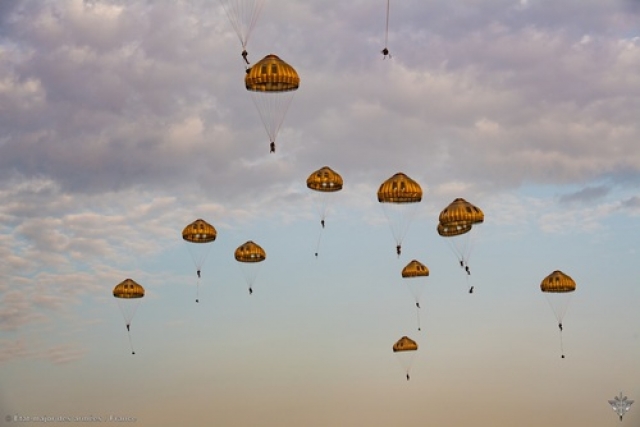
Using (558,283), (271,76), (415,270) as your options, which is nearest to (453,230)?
(415,270)

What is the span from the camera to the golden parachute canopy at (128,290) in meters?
100

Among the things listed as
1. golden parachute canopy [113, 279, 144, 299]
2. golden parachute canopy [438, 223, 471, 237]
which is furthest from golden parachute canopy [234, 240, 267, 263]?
golden parachute canopy [438, 223, 471, 237]

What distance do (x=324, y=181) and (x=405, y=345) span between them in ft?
83.5

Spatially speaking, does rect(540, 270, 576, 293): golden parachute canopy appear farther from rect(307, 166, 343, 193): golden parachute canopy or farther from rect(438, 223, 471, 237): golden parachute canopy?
rect(307, 166, 343, 193): golden parachute canopy

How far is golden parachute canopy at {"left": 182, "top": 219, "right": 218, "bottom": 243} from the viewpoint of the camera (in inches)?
3868

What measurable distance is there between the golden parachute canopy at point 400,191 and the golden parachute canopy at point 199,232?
21.2 m

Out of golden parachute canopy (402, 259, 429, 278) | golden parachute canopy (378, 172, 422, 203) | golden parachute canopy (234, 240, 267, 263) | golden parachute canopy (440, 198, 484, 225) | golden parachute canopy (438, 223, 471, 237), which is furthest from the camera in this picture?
golden parachute canopy (402, 259, 429, 278)

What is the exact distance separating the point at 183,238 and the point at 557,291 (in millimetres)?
38956

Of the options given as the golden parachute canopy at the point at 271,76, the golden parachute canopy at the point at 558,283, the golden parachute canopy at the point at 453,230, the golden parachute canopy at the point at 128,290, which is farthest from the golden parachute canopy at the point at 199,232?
the golden parachute canopy at the point at 558,283

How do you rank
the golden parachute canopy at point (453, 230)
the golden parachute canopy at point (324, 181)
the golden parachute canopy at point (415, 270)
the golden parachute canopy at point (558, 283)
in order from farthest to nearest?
1. the golden parachute canopy at point (415, 270)
2. the golden parachute canopy at point (453, 230)
3. the golden parachute canopy at point (558, 283)
4. the golden parachute canopy at point (324, 181)

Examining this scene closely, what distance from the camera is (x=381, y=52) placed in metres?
65.2

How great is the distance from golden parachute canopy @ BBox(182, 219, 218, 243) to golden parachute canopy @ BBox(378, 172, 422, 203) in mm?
21206

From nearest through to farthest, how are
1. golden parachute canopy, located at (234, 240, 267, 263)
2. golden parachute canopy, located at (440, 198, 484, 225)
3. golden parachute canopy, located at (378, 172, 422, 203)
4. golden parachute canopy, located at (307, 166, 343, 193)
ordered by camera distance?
golden parachute canopy, located at (378, 172, 422, 203) → golden parachute canopy, located at (440, 198, 484, 225) → golden parachute canopy, located at (307, 166, 343, 193) → golden parachute canopy, located at (234, 240, 267, 263)

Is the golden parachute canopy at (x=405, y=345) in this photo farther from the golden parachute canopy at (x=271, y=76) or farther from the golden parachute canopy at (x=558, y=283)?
the golden parachute canopy at (x=271, y=76)
